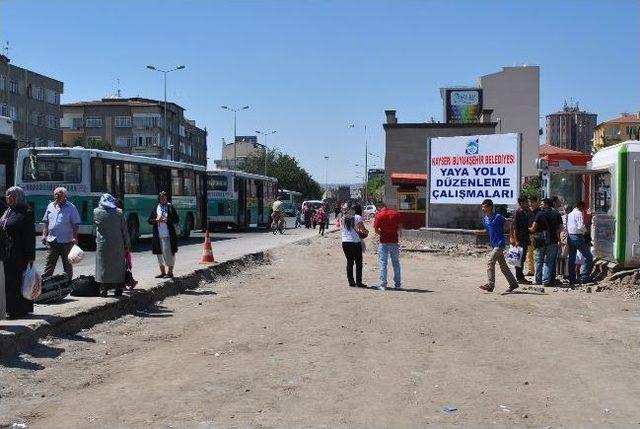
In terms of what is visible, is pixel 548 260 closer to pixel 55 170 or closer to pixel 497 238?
pixel 497 238

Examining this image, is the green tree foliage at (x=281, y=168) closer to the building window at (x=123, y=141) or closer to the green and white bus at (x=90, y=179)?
the building window at (x=123, y=141)

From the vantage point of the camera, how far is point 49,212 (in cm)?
1167

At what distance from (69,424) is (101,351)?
3.19 metres

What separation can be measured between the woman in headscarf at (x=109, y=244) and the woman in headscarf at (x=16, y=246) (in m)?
1.88

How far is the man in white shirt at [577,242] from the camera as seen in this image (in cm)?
1505

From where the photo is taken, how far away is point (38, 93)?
255ft

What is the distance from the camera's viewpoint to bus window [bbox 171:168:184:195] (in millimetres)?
28580

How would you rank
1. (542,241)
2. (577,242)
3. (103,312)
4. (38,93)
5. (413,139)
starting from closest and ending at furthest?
(103,312) < (577,242) < (542,241) < (413,139) < (38,93)

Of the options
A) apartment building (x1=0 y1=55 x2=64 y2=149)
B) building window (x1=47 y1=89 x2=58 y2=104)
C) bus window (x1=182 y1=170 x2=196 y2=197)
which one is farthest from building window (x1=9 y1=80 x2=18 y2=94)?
bus window (x1=182 y1=170 x2=196 y2=197)

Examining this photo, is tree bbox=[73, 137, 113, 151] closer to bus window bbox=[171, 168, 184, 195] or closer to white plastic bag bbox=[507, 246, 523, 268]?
bus window bbox=[171, 168, 184, 195]

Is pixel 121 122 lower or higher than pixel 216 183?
higher

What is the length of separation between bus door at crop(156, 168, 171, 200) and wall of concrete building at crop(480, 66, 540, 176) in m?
66.8

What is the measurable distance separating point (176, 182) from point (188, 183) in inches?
64.4

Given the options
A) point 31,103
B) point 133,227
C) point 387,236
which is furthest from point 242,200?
point 31,103
